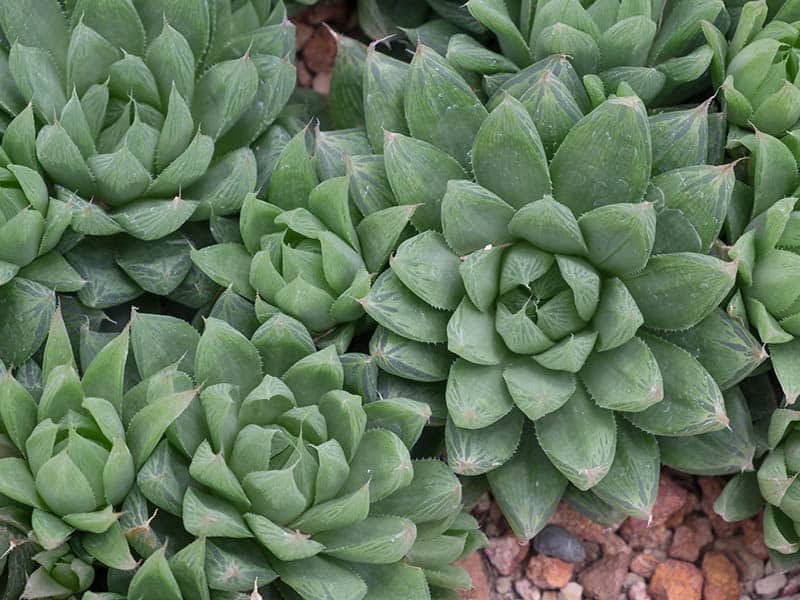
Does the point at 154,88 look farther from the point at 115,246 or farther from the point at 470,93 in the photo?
the point at 470,93

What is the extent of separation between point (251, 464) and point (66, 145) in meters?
0.62

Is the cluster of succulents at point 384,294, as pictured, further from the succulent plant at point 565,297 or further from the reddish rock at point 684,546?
the reddish rock at point 684,546

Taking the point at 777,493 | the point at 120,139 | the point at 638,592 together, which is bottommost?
the point at 638,592

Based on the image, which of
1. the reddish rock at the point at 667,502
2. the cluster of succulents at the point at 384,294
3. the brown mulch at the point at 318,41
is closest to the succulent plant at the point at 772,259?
the cluster of succulents at the point at 384,294

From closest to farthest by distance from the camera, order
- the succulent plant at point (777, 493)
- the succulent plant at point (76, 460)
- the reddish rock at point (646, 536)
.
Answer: the succulent plant at point (76, 460) → the succulent plant at point (777, 493) → the reddish rock at point (646, 536)

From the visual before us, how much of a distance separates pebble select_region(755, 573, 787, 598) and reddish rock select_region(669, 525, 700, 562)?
13cm

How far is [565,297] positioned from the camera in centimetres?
172

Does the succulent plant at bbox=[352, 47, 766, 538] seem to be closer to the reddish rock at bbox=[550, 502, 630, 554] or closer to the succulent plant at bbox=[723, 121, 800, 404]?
the succulent plant at bbox=[723, 121, 800, 404]

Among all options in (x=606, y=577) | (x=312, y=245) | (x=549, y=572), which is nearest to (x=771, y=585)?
(x=606, y=577)

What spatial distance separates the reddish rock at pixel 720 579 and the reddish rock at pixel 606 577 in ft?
0.49

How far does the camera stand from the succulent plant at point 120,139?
1802 mm

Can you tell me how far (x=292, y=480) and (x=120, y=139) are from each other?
740 millimetres

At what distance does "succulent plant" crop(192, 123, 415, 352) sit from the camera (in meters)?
1.77

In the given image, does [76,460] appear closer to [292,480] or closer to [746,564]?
[292,480]
